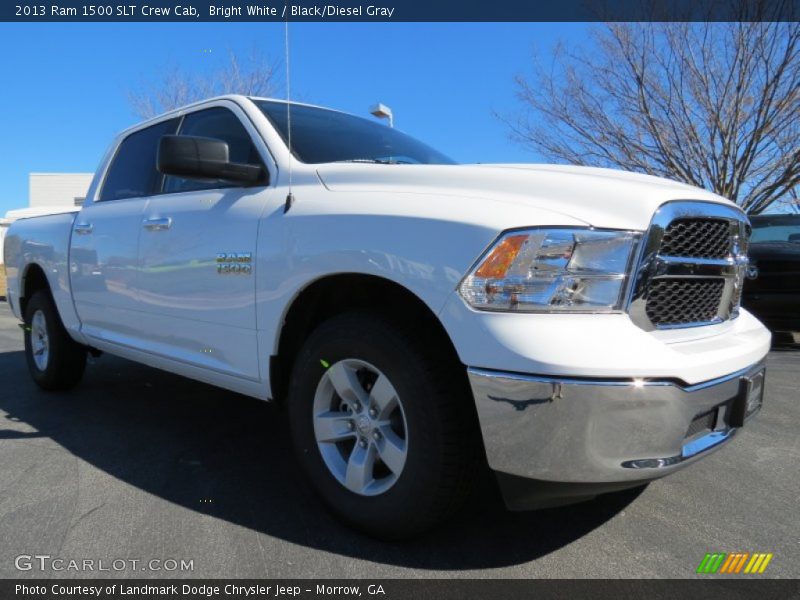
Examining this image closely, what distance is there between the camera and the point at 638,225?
1.98m

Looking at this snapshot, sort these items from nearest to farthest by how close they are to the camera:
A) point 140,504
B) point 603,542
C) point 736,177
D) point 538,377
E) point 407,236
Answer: point 538,377, point 407,236, point 603,542, point 140,504, point 736,177

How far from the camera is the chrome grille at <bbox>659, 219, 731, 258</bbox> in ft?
6.93

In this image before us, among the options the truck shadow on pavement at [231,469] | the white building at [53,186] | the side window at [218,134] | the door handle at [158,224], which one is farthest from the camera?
the white building at [53,186]

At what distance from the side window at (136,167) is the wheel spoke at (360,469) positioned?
225cm

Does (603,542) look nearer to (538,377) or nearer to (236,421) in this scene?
(538,377)

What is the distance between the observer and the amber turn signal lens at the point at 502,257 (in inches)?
76.5

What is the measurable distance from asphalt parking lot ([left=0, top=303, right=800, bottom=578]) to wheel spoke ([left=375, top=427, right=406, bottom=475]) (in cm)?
34

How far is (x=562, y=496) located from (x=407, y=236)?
1.01 metres

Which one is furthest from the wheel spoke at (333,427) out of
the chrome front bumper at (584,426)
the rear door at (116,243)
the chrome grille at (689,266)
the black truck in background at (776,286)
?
the black truck in background at (776,286)

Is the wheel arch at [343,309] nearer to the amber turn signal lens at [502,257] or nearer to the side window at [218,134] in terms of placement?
the amber turn signal lens at [502,257]

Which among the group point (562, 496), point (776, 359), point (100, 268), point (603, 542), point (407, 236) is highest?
point (407, 236)

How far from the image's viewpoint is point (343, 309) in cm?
256

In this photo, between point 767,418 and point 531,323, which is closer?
point 531,323
